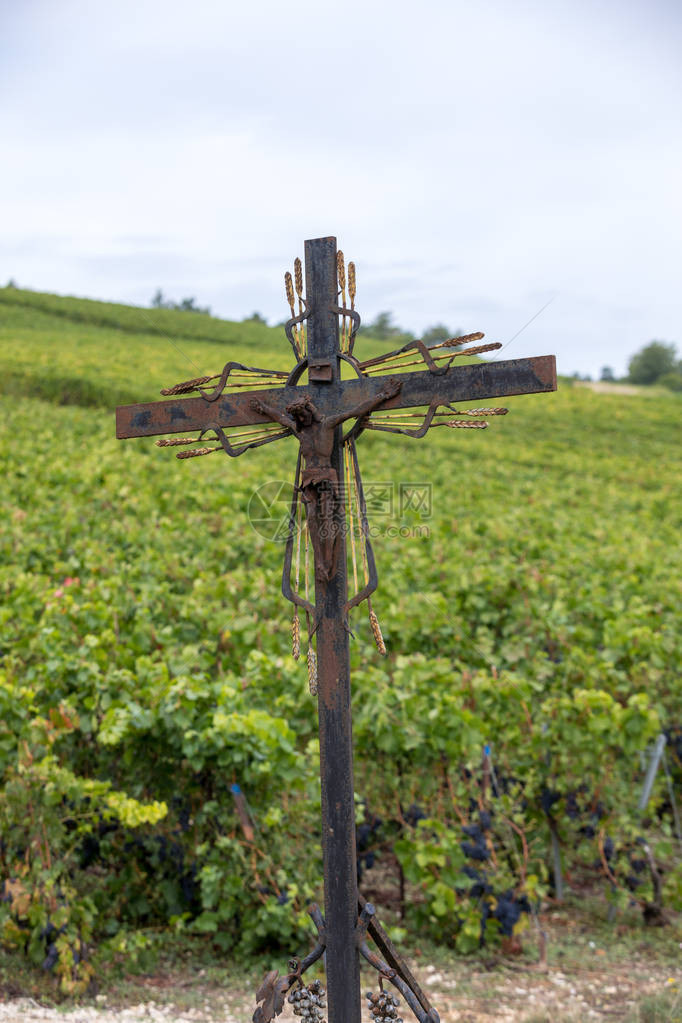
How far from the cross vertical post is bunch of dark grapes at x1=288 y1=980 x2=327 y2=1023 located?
4.6 inches

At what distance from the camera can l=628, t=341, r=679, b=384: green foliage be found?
68500mm

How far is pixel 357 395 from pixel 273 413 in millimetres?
250

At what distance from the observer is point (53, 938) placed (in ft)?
12.7

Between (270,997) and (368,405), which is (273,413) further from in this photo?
(270,997)

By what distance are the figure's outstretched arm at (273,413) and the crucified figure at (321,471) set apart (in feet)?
0.05

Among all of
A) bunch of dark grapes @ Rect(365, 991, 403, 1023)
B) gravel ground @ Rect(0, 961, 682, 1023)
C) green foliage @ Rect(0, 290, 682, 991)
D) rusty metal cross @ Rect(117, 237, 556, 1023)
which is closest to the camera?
rusty metal cross @ Rect(117, 237, 556, 1023)

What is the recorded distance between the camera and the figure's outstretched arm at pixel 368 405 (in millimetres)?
2350

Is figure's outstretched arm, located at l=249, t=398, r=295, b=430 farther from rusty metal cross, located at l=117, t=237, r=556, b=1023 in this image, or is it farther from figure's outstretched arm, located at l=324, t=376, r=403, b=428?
figure's outstretched arm, located at l=324, t=376, r=403, b=428

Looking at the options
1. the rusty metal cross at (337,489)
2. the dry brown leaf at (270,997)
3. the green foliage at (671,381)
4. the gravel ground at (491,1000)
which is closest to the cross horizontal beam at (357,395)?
the rusty metal cross at (337,489)

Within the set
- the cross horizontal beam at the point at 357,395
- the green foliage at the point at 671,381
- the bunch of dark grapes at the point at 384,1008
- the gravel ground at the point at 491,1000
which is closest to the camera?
the cross horizontal beam at the point at 357,395

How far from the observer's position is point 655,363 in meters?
68.7

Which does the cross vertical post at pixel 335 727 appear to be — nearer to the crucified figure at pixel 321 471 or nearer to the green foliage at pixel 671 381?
the crucified figure at pixel 321 471

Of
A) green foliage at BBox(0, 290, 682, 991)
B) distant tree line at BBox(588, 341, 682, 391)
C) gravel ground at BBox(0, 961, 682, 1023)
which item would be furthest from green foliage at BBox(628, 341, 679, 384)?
gravel ground at BBox(0, 961, 682, 1023)

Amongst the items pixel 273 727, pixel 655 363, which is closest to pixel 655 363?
pixel 655 363
